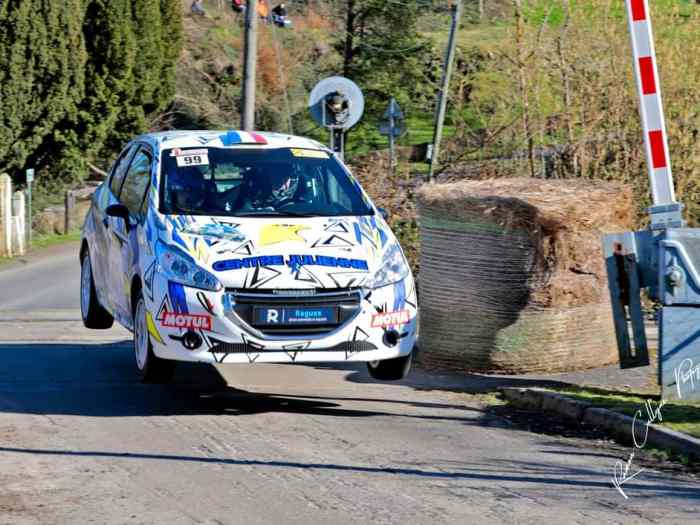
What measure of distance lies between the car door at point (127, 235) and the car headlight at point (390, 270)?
178cm

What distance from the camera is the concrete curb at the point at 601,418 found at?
838cm

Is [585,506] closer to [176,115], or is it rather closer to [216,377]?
[216,377]

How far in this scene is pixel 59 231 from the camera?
40.8 m

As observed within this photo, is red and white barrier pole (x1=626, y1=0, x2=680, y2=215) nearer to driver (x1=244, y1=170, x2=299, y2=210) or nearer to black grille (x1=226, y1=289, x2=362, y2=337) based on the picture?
black grille (x1=226, y1=289, x2=362, y2=337)

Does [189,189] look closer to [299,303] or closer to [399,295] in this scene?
[299,303]

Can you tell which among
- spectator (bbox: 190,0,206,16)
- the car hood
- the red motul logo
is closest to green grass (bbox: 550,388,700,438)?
the car hood

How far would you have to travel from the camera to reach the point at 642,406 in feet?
31.2

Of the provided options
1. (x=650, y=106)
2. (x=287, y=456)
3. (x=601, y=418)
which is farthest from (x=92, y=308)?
(x=650, y=106)

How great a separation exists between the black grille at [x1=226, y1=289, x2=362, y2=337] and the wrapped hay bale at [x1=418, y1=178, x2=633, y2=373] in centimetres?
244

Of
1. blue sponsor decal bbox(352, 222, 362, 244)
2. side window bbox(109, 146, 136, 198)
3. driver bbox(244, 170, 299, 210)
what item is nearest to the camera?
blue sponsor decal bbox(352, 222, 362, 244)

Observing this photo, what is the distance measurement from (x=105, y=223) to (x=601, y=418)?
178 inches

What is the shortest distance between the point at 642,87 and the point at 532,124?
27.5ft

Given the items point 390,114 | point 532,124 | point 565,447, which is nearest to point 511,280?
point 565,447

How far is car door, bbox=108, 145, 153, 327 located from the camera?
10.3 metres
